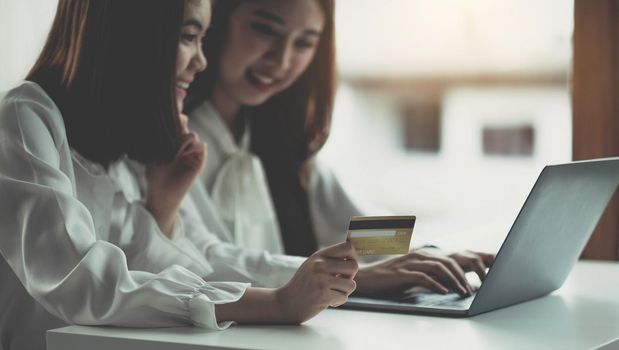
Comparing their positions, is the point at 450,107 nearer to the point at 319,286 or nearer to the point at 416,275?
the point at 416,275

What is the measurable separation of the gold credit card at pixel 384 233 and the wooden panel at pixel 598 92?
1.09 meters

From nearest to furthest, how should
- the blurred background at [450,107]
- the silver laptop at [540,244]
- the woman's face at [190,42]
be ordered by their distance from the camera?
1. the silver laptop at [540,244]
2. the woman's face at [190,42]
3. the blurred background at [450,107]

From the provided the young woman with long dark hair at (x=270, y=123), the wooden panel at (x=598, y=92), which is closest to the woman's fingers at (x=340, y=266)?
the young woman with long dark hair at (x=270, y=123)

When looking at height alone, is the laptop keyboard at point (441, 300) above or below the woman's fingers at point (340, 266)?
below

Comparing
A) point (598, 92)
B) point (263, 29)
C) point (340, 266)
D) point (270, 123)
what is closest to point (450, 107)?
point (598, 92)

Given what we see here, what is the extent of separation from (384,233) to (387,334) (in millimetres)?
109

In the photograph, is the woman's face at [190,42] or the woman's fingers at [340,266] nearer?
the woman's fingers at [340,266]

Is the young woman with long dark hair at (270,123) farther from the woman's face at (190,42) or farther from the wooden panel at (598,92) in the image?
the wooden panel at (598,92)

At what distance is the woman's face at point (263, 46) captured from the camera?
1.69 meters

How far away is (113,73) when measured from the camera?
122 cm

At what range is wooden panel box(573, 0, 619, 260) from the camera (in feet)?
6.09

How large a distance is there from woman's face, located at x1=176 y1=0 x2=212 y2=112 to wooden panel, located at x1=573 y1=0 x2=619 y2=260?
0.92 meters

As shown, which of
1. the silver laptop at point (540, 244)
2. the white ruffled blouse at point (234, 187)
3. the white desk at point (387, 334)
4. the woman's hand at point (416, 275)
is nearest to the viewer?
the white desk at point (387, 334)

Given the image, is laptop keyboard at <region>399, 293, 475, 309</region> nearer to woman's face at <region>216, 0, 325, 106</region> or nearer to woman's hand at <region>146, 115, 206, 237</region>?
woman's hand at <region>146, 115, 206, 237</region>
